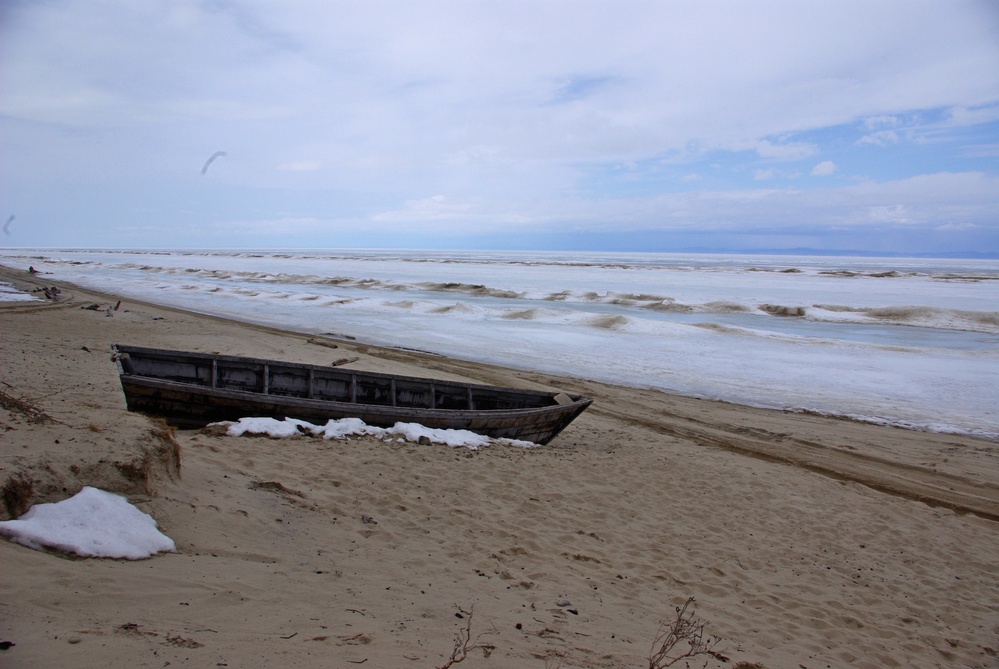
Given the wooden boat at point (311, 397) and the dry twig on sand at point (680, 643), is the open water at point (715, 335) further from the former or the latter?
the dry twig on sand at point (680, 643)

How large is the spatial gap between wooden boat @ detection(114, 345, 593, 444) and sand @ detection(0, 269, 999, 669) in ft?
2.07

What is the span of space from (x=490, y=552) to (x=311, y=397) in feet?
17.4

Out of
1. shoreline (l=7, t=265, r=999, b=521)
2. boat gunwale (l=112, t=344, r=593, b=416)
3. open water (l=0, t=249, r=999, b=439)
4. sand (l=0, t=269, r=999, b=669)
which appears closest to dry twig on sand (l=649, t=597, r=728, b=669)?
sand (l=0, t=269, r=999, b=669)

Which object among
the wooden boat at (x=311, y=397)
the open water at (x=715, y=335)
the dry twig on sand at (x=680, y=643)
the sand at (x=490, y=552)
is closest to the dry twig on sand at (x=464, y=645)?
the sand at (x=490, y=552)

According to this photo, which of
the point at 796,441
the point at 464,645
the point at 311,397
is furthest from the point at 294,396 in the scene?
the point at 796,441

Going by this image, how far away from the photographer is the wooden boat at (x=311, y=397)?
7957mm

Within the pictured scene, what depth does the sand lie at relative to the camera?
320 centimetres

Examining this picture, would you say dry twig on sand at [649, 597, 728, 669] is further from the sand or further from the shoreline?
the shoreline

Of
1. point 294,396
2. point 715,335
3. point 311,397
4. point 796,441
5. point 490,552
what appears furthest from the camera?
point 715,335

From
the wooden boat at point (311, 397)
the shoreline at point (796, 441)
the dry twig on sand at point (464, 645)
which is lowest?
the shoreline at point (796, 441)

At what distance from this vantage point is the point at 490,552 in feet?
17.5

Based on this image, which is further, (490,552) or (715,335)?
(715,335)

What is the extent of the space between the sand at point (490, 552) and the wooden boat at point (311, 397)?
2.07 ft

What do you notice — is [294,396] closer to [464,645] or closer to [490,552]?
[490,552]
